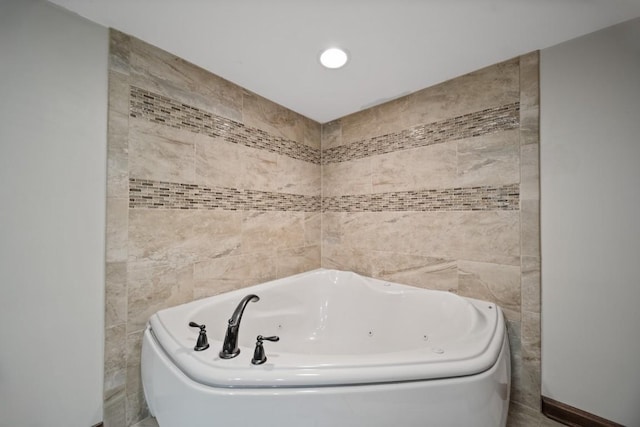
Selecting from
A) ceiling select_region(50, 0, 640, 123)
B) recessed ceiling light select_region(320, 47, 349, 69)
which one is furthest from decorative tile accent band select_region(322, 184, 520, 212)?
recessed ceiling light select_region(320, 47, 349, 69)

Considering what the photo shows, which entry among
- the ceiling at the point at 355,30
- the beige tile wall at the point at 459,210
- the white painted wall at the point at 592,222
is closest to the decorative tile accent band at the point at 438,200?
the beige tile wall at the point at 459,210

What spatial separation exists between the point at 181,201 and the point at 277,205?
2.33 feet

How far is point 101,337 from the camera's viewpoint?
1.11 meters

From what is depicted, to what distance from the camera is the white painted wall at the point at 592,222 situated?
3.56 feet

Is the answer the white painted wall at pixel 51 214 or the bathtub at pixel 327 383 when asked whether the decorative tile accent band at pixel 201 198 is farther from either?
the bathtub at pixel 327 383

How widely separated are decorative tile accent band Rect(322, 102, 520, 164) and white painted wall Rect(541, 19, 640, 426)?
180mm

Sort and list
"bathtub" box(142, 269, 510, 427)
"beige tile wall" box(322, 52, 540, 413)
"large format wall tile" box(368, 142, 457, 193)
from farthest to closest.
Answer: "large format wall tile" box(368, 142, 457, 193) < "beige tile wall" box(322, 52, 540, 413) < "bathtub" box(142, 269, 510, 427)

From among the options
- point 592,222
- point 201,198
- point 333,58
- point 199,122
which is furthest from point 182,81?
point 592,222

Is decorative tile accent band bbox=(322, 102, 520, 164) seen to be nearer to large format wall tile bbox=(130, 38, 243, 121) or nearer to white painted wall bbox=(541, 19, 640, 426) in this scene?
white painted wall bbox=(541, 19, 640, 426)

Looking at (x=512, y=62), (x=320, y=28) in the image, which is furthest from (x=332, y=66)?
(x=512, y=62)

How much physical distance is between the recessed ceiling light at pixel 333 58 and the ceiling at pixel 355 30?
0.05 metres

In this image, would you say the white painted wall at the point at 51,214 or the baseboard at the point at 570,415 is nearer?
the white painted wall at the point at 51,214

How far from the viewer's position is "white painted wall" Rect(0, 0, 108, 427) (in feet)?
3.00

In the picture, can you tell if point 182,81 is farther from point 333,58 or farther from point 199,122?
point 333,58
